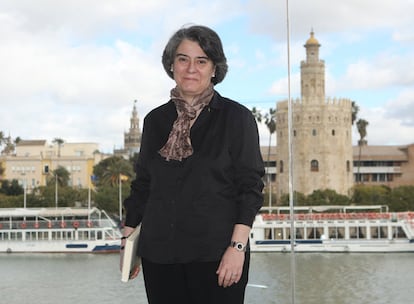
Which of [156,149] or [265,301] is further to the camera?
[265,301]

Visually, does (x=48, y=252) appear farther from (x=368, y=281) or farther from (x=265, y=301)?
(x=265, y=301)

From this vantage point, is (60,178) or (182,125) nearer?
(182,125)

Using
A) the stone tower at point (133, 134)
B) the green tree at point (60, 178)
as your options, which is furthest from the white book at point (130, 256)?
the stone tower at point (133, 134)

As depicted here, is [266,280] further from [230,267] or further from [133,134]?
[133,134]

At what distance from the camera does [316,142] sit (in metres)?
64.1

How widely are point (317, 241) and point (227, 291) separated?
3617 cm

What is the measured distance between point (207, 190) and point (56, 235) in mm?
37618

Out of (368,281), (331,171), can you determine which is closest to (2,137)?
(331,171)

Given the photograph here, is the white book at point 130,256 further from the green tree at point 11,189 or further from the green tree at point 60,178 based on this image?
the green tree at point 60,178

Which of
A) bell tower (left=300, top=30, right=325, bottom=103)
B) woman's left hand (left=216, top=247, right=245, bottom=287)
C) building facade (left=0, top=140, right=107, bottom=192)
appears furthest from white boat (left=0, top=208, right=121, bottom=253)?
woman's left hand (left=216, top=247, right=245, bottom=287)

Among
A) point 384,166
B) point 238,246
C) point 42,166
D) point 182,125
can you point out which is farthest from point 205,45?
point 42,166

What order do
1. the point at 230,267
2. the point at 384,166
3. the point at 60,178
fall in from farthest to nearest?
1. the point at 384,166
2. the point at 60,178
3. the point at 230,267

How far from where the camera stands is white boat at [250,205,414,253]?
38344mm

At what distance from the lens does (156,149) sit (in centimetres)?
299
